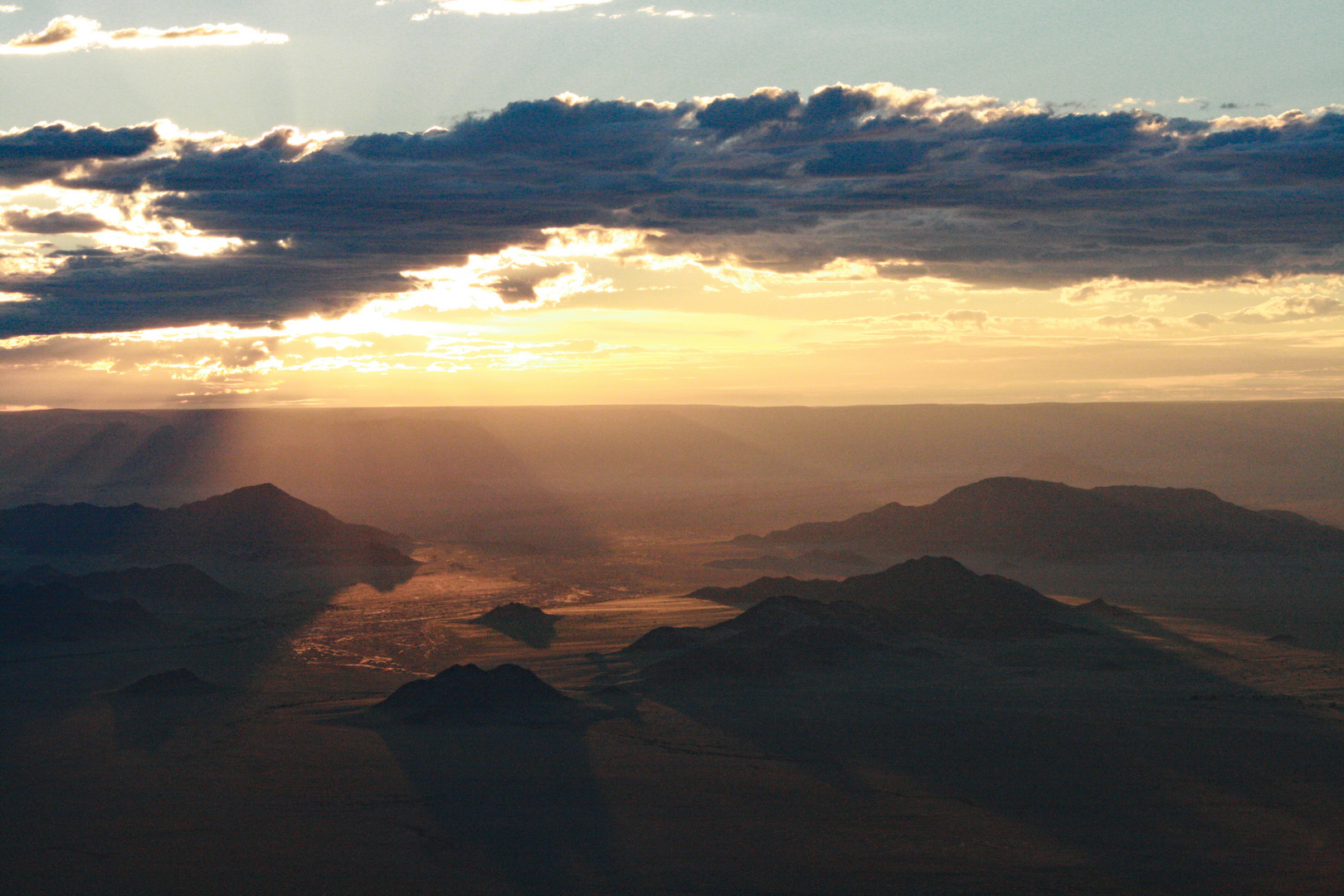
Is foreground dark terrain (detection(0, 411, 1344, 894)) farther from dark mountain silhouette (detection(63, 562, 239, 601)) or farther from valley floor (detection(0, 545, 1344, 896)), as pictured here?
dark mountain silhouette (detection(63, 562, 239, 601))

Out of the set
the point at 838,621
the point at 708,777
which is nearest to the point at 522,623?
the point at 838,621

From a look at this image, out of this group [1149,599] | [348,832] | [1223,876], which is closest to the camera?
[1223,876]

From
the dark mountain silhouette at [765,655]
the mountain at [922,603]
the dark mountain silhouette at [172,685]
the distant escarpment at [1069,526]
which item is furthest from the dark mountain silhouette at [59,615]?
the distant escarpment at [1069,526]

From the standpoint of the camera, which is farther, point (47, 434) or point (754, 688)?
point (47, 434)

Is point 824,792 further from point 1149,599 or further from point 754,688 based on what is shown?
point 1149,599

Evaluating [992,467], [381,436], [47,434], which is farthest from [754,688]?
[47,434]

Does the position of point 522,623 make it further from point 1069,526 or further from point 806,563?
point 1069,526

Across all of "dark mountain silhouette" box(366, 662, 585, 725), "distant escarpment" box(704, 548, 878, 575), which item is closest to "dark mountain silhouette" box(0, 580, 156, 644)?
"dark mountain silhouette" box(366, 662, 585, 725)
